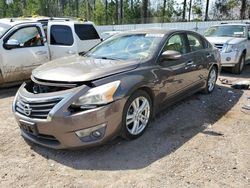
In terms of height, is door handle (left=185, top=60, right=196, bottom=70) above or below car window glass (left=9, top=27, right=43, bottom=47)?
below

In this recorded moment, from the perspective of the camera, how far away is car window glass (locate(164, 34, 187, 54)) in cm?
516

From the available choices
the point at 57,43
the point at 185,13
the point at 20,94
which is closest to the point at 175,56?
the point at 20,94

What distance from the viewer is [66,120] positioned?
3.66 meters

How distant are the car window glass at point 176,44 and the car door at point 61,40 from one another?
352 centimetres

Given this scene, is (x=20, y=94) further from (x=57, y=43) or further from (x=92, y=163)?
(x=57, y=43)

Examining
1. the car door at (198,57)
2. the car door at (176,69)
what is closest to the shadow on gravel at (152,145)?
the car door at (176,69)

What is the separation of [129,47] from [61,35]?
3.96 meters

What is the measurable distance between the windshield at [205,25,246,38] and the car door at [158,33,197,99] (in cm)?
534

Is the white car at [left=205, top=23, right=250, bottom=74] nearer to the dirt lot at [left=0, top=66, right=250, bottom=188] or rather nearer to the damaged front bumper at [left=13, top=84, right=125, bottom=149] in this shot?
the dirt lot at [left=0, top=66, right=250, bottom=188]

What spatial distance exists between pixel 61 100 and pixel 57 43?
5.05 metres

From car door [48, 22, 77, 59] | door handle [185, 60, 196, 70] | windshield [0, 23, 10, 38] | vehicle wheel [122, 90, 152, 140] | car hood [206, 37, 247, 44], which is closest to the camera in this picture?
vehicle wheel [122, 90, 152, 140]

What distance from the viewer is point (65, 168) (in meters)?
3.73

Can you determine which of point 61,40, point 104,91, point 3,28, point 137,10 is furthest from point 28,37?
point 137,10

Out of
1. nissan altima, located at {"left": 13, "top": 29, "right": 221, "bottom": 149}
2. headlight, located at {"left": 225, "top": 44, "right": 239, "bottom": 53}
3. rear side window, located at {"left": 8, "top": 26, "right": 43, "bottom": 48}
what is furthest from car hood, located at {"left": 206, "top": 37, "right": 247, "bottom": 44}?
rear side window, located at {"left": 8, "top": 26, "right": 43, "bottom": 48}
